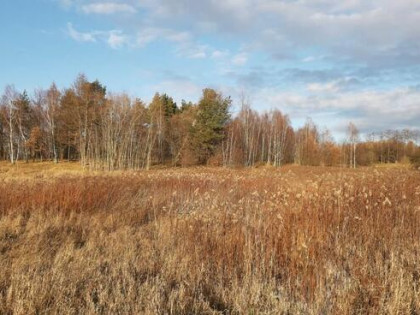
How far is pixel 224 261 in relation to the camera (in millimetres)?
4711

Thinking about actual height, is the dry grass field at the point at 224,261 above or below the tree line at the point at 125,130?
below

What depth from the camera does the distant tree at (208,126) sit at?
150 feet

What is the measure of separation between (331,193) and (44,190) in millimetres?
6965

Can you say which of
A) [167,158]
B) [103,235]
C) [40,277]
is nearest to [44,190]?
[103,235]

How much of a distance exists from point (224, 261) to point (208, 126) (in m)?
41.3

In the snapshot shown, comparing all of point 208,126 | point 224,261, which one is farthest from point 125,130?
point 224,261

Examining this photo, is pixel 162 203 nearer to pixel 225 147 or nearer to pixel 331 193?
pixel 331 193

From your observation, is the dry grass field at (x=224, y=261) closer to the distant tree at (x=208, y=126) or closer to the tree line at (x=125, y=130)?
the tree line at (x=125, y=130)

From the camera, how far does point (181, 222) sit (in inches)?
252

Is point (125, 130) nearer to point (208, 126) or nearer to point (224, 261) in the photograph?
point (208, 126)

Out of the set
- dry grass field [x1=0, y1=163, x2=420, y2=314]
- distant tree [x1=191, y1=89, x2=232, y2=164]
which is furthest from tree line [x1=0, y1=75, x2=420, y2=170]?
dry grass field [x1=0, y1=163, x2=420, y2=314]

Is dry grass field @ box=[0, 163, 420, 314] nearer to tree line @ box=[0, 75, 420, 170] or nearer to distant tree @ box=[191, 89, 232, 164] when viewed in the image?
tree line @ box=[0, 75, 420, 170]

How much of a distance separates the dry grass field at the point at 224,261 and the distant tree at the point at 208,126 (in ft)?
126

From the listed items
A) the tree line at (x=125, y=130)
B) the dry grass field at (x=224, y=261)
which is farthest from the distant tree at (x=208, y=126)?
the dry grass field at (x=224, y=261)
